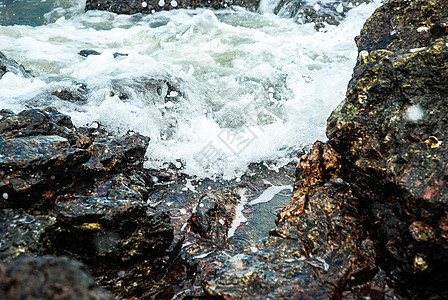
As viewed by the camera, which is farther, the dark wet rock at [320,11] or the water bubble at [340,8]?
the water bubble at [340,8]

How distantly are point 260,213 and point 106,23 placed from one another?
10953 millimetres

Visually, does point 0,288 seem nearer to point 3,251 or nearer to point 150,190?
point 3,251

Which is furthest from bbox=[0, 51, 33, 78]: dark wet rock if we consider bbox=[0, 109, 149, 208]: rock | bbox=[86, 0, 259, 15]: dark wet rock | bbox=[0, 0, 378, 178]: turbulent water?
bbox=[86, 0, 259, 15]: dark wet rock

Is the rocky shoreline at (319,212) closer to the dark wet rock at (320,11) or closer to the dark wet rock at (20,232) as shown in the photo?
the dark wet rock at (20,232)

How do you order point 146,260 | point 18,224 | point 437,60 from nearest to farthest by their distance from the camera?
point 18,224
point 437,60
point 146,260

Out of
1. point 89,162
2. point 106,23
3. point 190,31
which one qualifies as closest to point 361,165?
point 89,162

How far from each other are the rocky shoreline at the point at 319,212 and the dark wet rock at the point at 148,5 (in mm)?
10907

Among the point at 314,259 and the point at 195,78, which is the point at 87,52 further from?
the point at 314,259

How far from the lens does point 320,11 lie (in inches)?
443

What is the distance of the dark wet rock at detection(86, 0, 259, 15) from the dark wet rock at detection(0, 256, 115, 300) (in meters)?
13.5

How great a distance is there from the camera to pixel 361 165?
3.01 metres

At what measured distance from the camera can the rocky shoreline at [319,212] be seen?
2.47 meters

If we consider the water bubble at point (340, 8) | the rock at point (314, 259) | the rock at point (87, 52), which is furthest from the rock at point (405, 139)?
the water bubble at point (340, 8)

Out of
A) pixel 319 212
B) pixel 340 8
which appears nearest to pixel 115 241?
pixel 319 212
